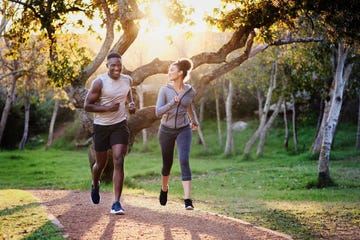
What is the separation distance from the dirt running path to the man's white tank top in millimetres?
1510

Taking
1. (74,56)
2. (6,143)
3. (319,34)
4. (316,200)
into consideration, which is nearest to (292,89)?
(319,34)

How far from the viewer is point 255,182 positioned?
1855cm

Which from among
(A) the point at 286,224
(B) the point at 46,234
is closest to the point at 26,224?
(B) the point at 46,234

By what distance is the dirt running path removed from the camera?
22.4ft

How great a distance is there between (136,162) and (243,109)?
17068mm

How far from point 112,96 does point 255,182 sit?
11575mm

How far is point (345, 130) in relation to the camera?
3503 cm

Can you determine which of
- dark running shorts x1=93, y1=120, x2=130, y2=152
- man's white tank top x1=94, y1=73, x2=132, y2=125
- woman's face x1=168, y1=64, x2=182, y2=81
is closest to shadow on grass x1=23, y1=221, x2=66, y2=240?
dark running shorts x1=93, y1=120, x2=130, y2=152

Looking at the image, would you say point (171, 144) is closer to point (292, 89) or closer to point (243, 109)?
point (292, 89)

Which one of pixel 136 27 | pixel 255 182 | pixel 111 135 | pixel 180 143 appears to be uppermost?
pixel 136 27

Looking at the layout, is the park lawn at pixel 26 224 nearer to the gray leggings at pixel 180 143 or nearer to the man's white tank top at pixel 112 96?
the man's white tank top at pixel 112 96

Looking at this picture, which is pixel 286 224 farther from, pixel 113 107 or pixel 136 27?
pixel 136 27

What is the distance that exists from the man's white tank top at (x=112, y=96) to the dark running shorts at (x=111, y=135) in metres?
0.08

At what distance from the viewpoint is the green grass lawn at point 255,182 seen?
959 centimetres
